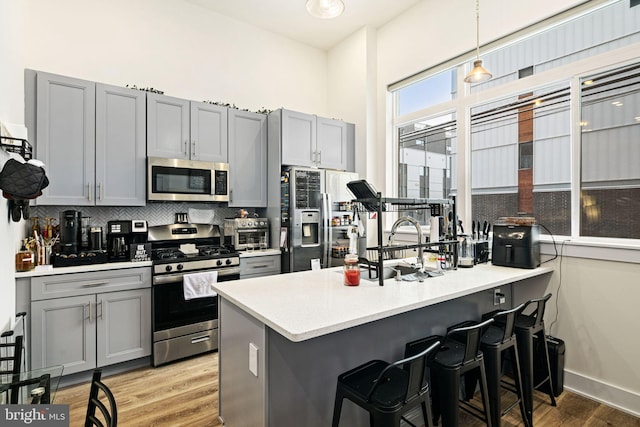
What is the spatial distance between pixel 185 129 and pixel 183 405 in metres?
2.54

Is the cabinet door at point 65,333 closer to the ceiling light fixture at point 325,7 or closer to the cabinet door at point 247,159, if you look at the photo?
the cabinet door at point 247,159

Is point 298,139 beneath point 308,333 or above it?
above

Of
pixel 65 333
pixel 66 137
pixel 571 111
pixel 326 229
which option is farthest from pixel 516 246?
pixel 66 137

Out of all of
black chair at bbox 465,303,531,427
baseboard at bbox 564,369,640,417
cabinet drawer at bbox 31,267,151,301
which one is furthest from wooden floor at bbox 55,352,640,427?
cabinet drawer at bbox 31,267,151,301

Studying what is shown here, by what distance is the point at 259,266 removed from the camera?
12.0 feet

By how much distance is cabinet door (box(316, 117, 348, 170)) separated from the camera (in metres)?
4.20

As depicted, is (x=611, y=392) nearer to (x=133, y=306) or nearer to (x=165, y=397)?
(x=165, y=397)

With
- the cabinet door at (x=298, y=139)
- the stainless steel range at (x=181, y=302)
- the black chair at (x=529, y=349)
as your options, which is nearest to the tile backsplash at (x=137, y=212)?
the stainless steel range at (x=181, y=302)

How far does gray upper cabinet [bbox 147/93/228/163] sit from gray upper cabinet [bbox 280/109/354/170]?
714mm

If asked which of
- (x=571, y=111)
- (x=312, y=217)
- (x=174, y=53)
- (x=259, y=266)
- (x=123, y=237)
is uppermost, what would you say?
(x=174, y=53)

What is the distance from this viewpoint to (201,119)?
354 cm

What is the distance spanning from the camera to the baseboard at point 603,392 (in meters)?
2.27

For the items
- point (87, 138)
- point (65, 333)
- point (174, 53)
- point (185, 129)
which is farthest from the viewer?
point (174, 53)

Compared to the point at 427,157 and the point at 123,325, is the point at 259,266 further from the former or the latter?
the point at 427,157
